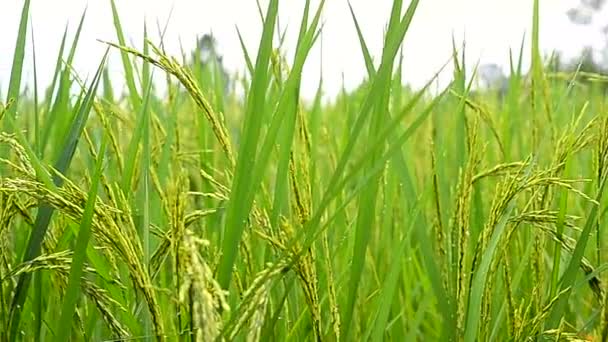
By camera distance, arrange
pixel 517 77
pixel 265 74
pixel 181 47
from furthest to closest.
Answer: pixel 517 77
pixel 181 47
pixel 265 74

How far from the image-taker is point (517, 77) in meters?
1.72

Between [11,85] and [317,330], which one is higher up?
[11,85]

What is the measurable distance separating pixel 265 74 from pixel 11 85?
0.45 metres

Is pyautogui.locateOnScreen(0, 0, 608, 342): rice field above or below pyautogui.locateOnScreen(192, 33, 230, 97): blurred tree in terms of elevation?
below

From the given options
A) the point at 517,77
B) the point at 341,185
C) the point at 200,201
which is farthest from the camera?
the point at 200,201

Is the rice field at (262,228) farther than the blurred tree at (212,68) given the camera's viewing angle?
No

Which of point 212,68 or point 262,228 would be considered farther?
point 212,68

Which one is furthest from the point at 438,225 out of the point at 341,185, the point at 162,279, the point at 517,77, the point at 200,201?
A: the point at 200,201

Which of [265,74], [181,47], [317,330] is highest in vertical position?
[181,47]

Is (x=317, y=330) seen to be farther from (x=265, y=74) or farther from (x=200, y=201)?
(x=200, y=201)

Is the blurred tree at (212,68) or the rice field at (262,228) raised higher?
the blurred tree at (212,68)

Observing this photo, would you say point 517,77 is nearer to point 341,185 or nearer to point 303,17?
point 303,17

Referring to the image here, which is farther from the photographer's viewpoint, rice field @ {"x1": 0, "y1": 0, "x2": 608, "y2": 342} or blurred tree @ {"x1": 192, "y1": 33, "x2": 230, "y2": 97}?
blurred tree @ {"x1": 192, "y1": 33, "x2": 230, "y2": 97}

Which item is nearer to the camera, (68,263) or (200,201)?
(68,263)
